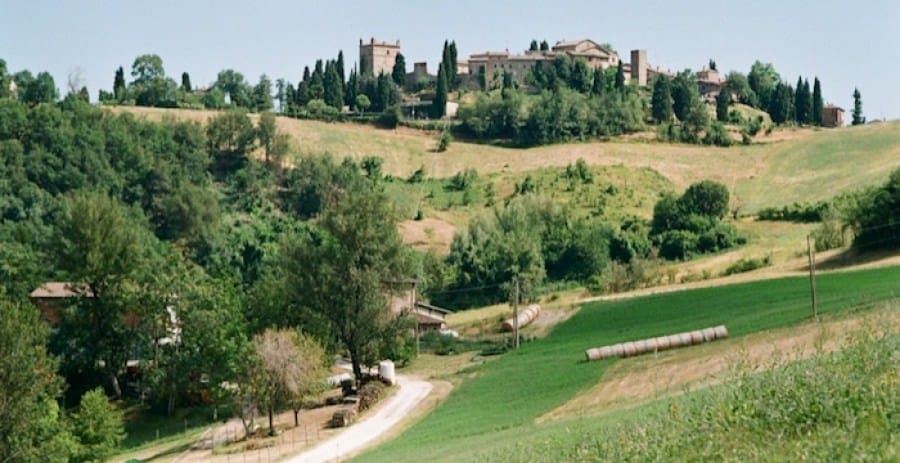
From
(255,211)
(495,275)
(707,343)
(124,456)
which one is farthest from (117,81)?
(707,343)

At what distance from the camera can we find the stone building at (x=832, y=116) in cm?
16862

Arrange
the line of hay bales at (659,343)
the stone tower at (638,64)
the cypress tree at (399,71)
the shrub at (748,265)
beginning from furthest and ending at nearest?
the stone tower at (638,64) < the cypress tree at (399,71) < the shrub at (748,265) < the line of hay bales at (659,343)

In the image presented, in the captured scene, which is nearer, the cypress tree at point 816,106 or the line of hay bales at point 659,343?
the line of hay bales at point 659,343

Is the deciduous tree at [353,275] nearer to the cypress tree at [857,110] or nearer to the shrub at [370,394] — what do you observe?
the shrub at [370,394]

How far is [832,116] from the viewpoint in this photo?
17088 cm

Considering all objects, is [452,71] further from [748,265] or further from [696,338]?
[696,338]

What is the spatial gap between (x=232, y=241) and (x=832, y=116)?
101 meters

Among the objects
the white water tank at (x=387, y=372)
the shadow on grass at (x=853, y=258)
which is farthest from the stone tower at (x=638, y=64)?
the white water tank at (x=387, y=372)

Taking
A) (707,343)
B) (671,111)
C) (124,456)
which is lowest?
(124,456)

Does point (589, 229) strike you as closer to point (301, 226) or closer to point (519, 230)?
point (519, 230)

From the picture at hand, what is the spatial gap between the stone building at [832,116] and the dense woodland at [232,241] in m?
10.5

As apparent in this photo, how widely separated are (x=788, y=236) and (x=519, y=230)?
21404mm

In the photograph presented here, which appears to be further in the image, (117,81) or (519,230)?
(117,81)

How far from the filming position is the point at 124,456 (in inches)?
1895
